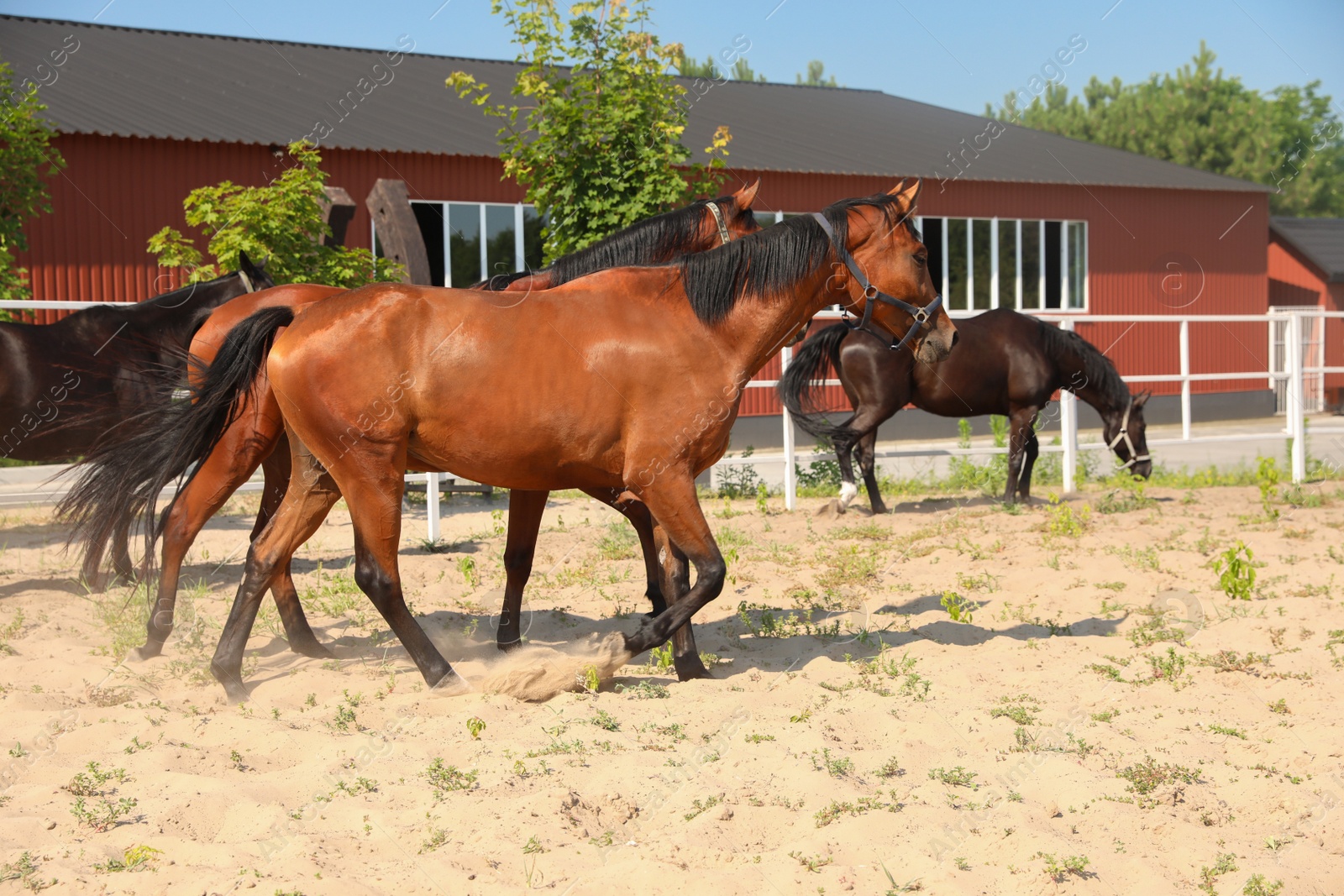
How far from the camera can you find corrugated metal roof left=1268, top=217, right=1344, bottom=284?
79.8 feet

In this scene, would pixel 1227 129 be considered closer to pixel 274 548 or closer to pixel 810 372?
pixel 810 372

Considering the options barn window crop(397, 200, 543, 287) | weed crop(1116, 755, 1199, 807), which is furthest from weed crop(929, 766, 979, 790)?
barn window crop(397, 200, 543, 287)

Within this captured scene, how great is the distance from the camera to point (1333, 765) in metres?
3.49

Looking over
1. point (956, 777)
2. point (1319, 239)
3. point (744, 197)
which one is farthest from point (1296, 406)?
point (1319, 239)

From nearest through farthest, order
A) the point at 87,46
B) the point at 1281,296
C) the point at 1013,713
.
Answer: the point at 1013,713 → the point at 87,46 → the point at 1281,296

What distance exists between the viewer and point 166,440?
447cm

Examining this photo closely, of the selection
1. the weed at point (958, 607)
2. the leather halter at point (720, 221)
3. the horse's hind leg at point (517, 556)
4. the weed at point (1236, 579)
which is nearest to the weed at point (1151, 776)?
the weed at point (958, 607)

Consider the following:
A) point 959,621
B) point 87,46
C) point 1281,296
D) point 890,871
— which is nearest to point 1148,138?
point 1281,296

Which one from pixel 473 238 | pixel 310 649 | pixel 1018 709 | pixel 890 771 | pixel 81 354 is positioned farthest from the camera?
pixel 473 238

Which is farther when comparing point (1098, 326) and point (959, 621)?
point (1098, 326)

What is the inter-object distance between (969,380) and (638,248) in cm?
516

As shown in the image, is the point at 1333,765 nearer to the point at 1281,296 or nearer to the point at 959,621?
the point at 959,621

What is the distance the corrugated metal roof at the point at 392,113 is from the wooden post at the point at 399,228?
231 inches

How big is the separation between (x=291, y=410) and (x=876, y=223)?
2462mm
